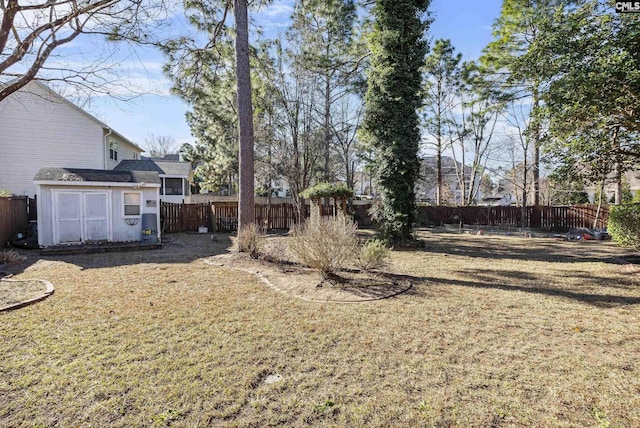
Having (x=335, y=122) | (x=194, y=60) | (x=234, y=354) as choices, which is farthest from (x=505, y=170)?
(x=234, y=354)

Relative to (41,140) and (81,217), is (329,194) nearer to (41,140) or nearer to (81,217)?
(81,217)

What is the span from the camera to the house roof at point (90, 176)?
10.1 metres

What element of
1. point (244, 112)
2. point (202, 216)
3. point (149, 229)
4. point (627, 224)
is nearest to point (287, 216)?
point (202, 216)

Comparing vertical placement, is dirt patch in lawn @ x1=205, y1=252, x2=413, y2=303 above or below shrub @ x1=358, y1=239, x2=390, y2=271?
below

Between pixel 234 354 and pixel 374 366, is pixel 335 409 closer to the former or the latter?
pixel 374 366

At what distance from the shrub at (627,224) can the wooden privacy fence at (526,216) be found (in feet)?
22.6

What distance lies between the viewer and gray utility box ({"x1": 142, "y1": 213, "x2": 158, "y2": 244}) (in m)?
11.1

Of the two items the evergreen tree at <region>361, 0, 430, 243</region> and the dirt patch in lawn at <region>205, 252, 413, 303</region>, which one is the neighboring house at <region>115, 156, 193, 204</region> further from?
the dirt patch in lawn at <region>205, 252, 413, 303</region>

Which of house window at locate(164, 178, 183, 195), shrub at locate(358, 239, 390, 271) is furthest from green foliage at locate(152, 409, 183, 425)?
house window at locate(164, 178, 183, 195)

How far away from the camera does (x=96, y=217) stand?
10.9m

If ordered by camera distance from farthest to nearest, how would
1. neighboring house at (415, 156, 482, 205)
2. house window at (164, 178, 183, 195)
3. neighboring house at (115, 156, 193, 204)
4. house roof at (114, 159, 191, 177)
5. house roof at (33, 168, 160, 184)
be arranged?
neighboring house at (415, 156, 482, 205) → house window at (164, 178, 183, 195) → neighboring house at (115, 156, 193, 204) → house roof at (114, 159, 191, 177) → house roof at (33, 168, 160, 184)

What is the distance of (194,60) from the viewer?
33.1ft

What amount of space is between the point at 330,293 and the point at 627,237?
754 cm

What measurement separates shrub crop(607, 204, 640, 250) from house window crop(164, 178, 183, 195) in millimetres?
22619
